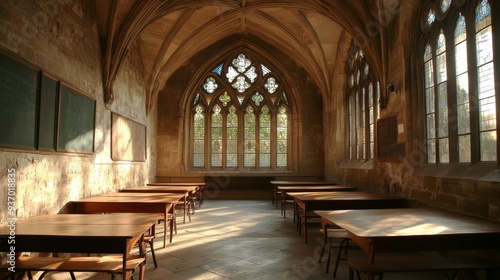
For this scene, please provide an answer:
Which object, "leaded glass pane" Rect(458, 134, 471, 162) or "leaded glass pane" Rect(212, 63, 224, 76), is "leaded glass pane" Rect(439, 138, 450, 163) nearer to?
"leaded glass pane" Rect(458, 134, 471, 162)

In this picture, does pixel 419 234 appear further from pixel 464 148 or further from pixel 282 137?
pixel 282 137

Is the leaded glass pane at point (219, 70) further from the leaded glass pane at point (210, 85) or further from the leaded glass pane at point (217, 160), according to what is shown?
the leaded glass pane at point (217, 160)

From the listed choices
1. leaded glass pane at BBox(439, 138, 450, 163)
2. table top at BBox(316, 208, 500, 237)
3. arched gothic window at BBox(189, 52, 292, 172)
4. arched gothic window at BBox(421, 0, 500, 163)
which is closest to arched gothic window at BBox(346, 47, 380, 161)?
arched gothic window at BBox(421, 0, 500, 163)

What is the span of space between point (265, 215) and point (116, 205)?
13.5 feet

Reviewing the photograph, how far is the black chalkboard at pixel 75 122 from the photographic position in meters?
5.80

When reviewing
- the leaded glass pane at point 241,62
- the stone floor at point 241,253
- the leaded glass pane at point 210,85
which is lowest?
the stone floor at point 241,253

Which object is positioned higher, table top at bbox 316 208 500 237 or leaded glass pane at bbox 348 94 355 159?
leaded glass pane at bbox 348 94 355 159

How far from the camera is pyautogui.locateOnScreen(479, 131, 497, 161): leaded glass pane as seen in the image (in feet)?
14.4

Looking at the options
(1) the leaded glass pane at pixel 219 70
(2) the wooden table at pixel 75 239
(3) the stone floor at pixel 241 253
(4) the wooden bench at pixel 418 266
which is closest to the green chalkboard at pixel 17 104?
(2) the wooden table at pixel 75 239

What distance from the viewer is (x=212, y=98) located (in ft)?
43.9

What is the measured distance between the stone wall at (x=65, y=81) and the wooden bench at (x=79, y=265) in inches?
42.9

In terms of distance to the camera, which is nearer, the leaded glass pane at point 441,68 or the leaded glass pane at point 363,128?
the leaded glass pane at point 441,68

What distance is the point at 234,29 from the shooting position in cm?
1238

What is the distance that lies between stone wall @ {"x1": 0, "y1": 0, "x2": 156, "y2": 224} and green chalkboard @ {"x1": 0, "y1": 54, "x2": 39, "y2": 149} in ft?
0.40
